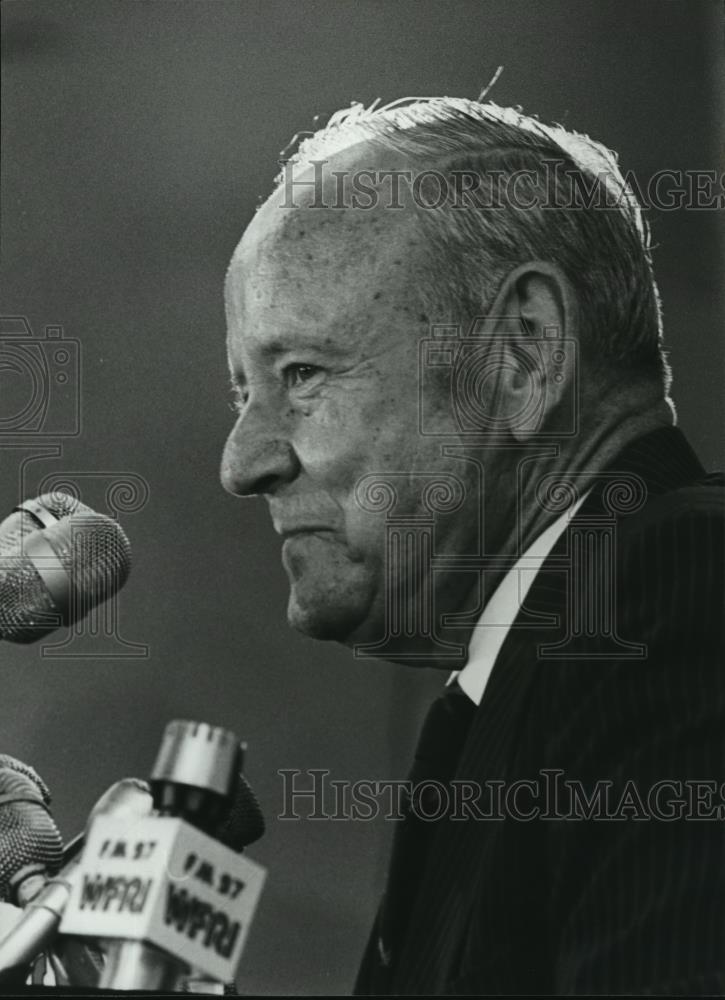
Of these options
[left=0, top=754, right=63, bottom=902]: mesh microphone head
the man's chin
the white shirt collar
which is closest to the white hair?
the white shirt collar

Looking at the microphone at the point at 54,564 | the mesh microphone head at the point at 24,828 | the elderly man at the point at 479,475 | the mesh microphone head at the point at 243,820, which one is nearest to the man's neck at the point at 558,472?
the elderly man at the point at 479,475

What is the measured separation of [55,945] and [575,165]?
4.28ft

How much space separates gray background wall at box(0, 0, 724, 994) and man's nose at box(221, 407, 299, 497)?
32 millimetres

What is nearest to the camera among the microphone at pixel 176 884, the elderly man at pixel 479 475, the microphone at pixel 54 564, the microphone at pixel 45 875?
the microphone at pixel 176 884

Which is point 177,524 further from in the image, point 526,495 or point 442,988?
point 442,988

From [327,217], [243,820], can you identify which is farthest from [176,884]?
[327,217]

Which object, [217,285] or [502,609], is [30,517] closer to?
[217,285]

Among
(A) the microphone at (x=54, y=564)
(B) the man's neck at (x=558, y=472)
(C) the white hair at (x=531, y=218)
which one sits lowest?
(A) the microphone at (x=54, y=564)

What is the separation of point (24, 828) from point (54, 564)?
Result: 1.26ft

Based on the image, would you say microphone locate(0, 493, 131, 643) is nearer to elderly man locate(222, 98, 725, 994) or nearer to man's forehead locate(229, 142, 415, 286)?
elderly man locate(222, 98, 725, 994)

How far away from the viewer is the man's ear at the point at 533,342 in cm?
195

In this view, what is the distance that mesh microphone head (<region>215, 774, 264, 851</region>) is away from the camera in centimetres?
195

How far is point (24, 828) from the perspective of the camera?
2027mm

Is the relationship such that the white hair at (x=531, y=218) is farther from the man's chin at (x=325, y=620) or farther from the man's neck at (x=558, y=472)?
the man's chin at (x=325, y=620)
